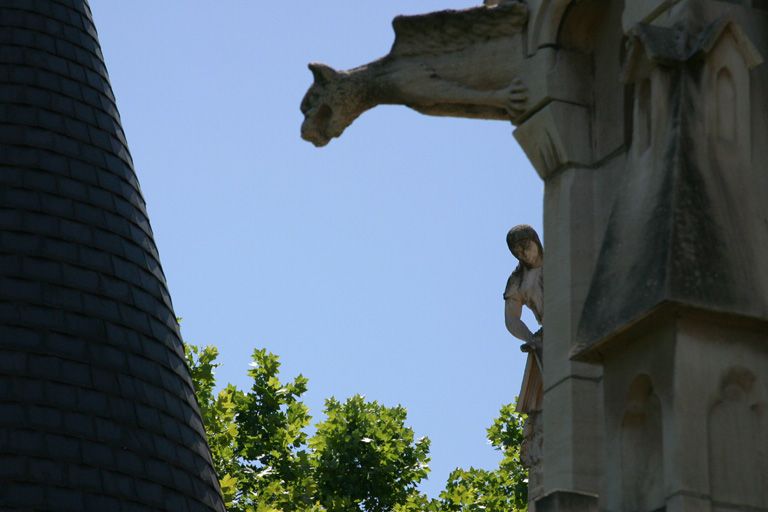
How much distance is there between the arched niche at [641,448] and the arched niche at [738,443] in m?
0.22

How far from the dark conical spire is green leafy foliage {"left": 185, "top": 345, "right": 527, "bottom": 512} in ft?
54.2

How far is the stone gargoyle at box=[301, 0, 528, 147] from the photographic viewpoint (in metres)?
9.24

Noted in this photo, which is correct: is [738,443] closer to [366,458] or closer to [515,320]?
[515,320]

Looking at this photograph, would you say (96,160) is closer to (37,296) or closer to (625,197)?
(37,296)

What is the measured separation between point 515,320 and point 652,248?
251cm

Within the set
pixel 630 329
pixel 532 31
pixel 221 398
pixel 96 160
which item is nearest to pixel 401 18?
pixel 532 31

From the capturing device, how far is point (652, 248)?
24.2 feet

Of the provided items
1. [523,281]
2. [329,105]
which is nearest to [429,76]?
[329,105]

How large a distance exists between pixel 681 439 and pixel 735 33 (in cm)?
167

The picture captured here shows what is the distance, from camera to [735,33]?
774 cm

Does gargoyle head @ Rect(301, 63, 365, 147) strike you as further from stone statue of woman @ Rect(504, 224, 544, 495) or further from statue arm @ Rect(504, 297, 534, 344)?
statue arm @ Rect(504, 297, 534, 344)

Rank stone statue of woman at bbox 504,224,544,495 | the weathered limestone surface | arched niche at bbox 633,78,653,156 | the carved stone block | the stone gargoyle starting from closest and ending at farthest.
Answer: the weathered limestone surface
arched niche at bbox 633,78,653,156
the carved stone block
the stone gargoyle
stone statue of woman at bbox 504,224,544,495

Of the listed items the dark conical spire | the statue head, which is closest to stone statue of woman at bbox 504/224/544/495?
the statue head

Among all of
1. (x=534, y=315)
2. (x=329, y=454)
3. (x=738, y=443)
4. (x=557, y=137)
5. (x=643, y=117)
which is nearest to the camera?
(x=738, y=443)
